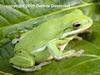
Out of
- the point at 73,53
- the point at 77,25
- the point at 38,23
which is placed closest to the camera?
the point at 73,53

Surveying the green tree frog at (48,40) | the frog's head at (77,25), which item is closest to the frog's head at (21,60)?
the green tree frog at (48,40)

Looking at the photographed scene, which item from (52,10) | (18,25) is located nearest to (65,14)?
(52,10)

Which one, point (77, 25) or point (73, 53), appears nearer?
point (73, 53)

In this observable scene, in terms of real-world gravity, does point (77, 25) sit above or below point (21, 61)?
above

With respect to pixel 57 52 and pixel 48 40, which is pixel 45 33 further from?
pixel 57 52

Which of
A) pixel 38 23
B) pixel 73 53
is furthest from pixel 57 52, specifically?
pixel 38 23

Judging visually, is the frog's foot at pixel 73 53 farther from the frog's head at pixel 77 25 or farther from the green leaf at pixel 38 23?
the frog's head at pixel 77 25

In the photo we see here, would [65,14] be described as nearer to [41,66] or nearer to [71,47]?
[71,47]
